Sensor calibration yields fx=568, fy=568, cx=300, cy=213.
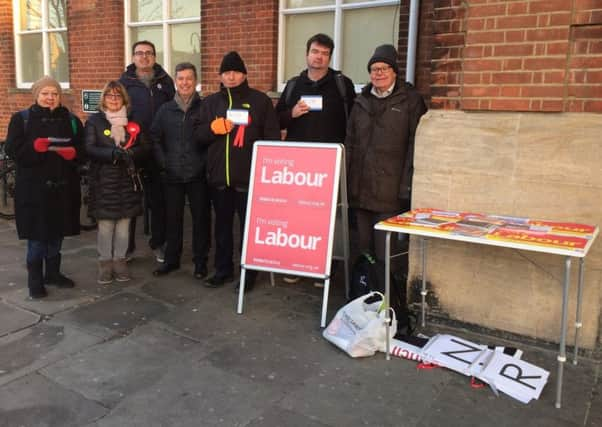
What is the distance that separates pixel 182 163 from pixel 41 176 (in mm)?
1181

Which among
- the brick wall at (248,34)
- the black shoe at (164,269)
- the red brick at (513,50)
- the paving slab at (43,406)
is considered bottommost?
the paving slab at (43,406)

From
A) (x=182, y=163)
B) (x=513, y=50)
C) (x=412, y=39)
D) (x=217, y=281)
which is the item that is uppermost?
(x=412, y=39)

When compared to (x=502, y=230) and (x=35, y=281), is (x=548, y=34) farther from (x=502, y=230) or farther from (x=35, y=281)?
(x=35, y=281)

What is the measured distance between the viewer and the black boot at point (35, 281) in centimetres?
477

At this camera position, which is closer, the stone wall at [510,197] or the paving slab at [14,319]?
the stone wall at [510,197]

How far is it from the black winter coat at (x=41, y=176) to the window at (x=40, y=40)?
20.3 ft

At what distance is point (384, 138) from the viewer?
4.25 metres

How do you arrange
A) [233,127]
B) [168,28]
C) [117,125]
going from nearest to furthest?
[233,127]
[117,125]
[168,28]

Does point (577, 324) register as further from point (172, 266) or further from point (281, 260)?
point (172, 266)

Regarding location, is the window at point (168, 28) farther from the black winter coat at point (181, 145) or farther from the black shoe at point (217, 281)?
the black shoe at point (217, 281)

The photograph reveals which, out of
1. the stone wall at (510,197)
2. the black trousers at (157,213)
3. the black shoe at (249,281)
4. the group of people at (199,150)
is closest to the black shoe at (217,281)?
the group of people at (199,150)

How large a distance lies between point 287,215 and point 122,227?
5.47ft

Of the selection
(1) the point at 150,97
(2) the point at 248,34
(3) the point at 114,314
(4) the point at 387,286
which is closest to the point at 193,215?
(3) the point at 114,314

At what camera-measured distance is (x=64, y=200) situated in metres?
4.79
